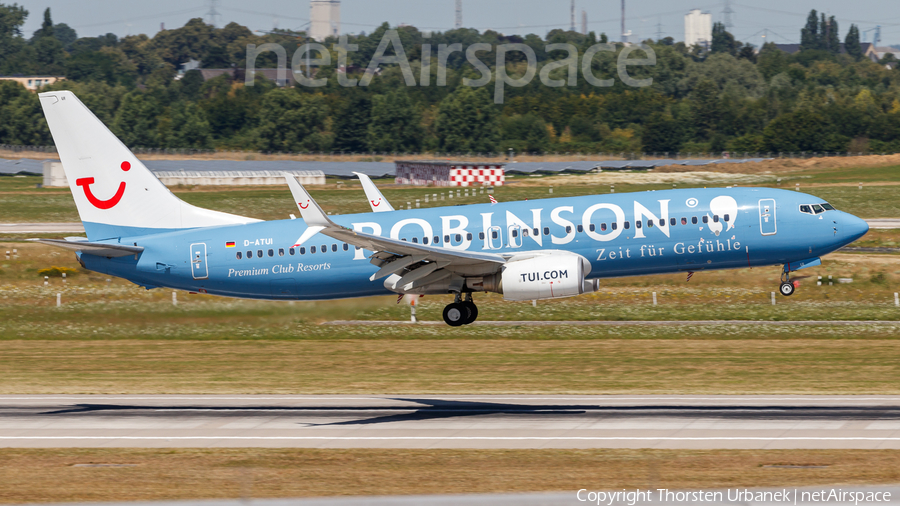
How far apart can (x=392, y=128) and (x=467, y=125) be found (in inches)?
538

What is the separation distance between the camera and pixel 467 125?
19150 cm

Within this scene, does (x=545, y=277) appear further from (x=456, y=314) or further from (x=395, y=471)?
(x=395, y=471)

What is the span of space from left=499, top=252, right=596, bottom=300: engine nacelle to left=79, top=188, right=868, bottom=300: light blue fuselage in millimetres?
1637

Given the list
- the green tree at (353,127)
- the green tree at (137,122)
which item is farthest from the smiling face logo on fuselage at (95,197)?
the green tree at (137,122)

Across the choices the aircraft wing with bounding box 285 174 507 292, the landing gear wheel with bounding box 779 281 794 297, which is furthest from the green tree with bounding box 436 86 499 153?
the aircraft wing with bounding box 285 174 507 292

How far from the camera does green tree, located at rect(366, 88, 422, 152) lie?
7530 inches

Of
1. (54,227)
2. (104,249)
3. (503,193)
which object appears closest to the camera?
(104,249)

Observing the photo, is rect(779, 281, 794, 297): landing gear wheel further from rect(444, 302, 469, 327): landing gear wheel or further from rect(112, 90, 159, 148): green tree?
rect(112, 90, 159, 148): green tree

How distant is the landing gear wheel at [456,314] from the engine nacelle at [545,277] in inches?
93.9

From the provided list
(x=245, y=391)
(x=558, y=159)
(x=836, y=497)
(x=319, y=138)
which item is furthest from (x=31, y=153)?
(x=836, y=497)

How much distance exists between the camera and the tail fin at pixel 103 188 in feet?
148

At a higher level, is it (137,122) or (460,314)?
(137,122)

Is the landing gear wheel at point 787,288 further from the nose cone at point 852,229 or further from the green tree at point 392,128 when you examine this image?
the green tree at point 392,128

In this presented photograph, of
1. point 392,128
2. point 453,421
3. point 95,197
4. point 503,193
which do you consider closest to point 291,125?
point 392,128
